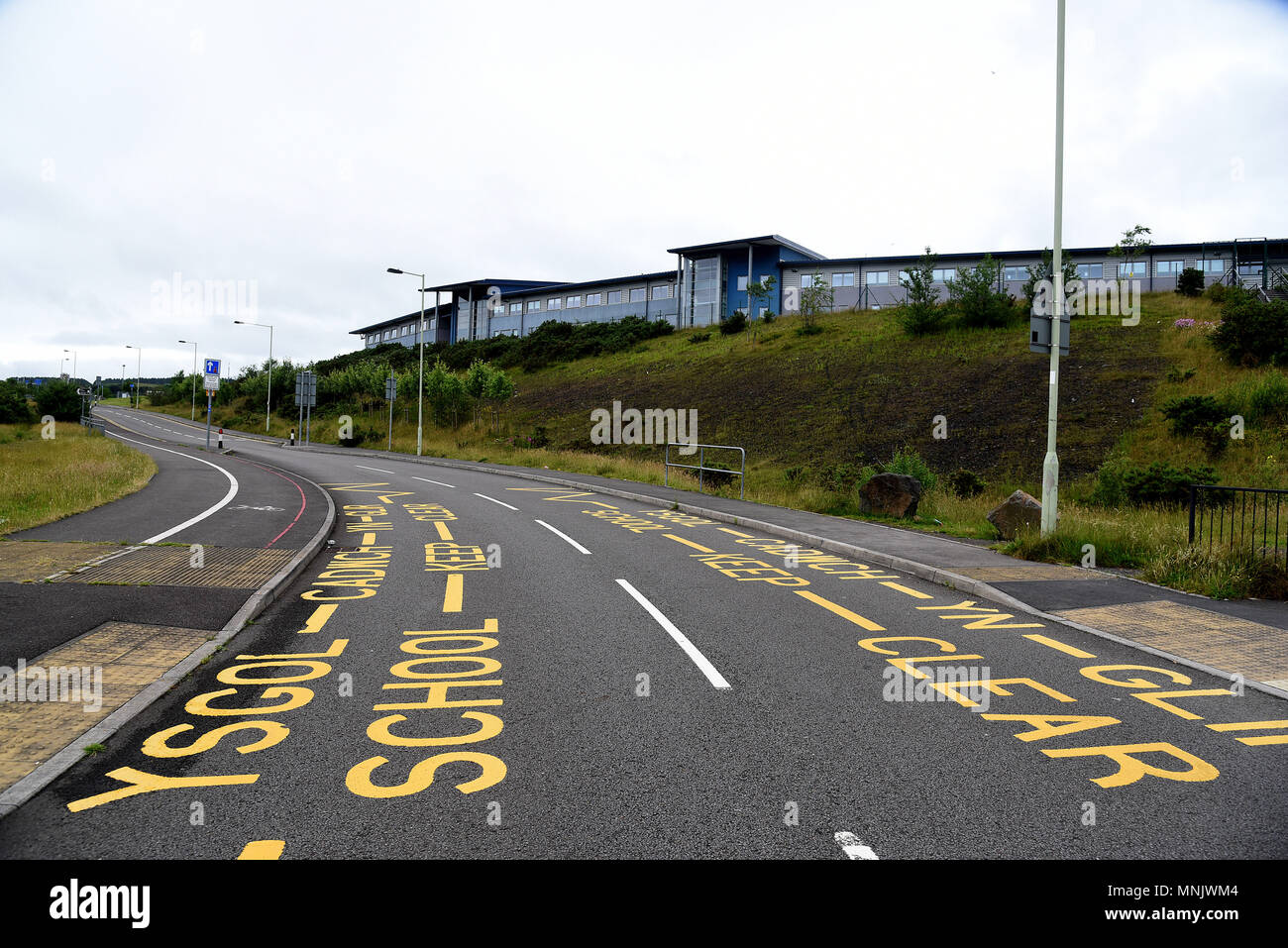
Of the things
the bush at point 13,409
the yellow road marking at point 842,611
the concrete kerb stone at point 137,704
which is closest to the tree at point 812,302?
the yellow road marking at point 842,611

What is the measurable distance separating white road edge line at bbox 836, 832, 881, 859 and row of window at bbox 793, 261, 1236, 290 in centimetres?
5258

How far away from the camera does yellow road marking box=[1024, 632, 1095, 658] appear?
661 centimetres

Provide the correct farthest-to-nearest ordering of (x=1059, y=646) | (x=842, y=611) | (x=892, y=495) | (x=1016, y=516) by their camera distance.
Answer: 1. (x=892, y=495)
2. (x=1016, y=516)
3. (x=842, y=611)
4. (x=1059, y=646)

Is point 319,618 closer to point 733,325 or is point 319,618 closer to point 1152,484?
point 1152,484

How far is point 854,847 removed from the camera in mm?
3299

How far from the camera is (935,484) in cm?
1869

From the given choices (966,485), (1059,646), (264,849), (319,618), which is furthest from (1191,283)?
(264,849)

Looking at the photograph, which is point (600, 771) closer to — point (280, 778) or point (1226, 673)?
point (280, 778)

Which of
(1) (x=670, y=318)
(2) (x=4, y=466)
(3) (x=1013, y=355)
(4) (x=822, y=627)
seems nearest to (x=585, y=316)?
(1) (x=670, y=318)

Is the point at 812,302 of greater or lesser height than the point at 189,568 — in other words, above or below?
above

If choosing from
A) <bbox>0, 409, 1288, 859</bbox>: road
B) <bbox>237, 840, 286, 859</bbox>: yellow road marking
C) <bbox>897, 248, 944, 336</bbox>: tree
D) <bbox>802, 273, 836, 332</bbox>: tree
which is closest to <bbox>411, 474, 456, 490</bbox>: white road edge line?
<bbox>0, 409, 1288, 859</bbox>: road

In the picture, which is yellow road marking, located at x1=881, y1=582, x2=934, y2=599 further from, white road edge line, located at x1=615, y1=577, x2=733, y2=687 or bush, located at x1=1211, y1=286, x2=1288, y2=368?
bush, located at x1=1211, y1=286, x2=1288, y2=368

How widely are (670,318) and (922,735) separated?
65.4m

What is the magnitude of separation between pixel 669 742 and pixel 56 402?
78019 millimetres
